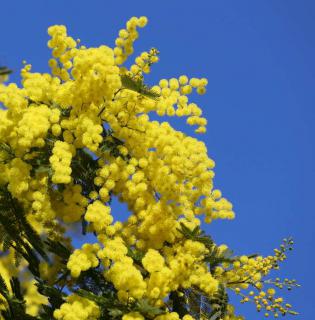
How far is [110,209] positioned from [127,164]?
826 millimetres

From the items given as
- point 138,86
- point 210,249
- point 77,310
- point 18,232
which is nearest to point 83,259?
point 77,310

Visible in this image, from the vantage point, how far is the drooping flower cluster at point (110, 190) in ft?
20.5

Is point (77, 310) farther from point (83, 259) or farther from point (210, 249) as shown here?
point (210, 249)

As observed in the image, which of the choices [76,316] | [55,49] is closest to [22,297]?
[76,316]

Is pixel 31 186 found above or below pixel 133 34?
below

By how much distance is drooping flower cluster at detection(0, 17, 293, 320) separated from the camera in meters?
6.25

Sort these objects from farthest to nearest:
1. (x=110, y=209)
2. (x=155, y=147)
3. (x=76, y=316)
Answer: (x=155, y=147) → (x=110, y=209) → (x=76, y=316)

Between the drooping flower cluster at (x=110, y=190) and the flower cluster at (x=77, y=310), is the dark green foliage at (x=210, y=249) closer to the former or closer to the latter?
the drooping flower cluster at (x=110, y=190)

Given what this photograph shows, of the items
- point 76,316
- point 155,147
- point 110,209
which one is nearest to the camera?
point 76,316

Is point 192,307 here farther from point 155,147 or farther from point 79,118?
point 79,118

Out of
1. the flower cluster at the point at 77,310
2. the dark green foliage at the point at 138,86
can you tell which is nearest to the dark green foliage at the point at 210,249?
the flower cluster at the point at 77,310

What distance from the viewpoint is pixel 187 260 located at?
647 centimetres

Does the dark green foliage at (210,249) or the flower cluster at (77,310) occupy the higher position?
the dark green foliage at (210,249)

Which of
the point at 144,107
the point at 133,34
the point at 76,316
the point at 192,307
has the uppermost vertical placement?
the point at 133,34
